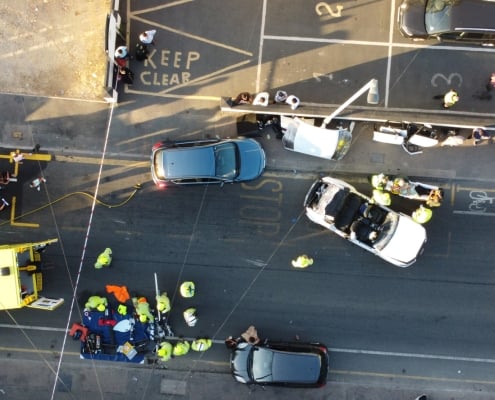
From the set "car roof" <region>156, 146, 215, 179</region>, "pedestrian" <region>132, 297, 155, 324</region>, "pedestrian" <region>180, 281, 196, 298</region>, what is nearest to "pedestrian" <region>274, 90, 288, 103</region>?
"car roof" <region>156, 146, 215, 179</region>

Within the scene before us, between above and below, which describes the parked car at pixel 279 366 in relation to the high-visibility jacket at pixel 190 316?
below

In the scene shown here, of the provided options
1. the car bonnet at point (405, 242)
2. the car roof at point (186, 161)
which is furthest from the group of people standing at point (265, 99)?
Result: the car bonnet at point (405, 242)

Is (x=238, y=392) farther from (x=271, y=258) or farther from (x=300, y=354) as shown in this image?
(x=271, y=258)

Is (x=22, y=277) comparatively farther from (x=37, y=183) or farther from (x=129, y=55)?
(x=129, y=55)

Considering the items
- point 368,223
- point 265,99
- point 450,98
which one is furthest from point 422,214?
point 265,99

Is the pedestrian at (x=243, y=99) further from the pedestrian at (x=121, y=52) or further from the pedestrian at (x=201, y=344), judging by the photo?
the pedestrian at (x=201, y=344)
